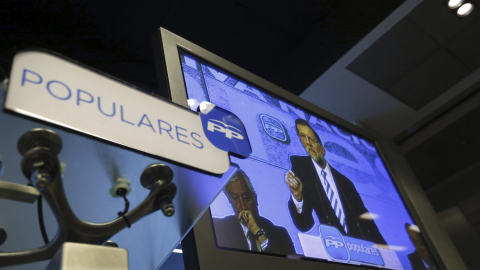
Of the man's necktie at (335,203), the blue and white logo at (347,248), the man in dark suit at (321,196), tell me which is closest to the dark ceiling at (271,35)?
the man in dark suit at (321,196)

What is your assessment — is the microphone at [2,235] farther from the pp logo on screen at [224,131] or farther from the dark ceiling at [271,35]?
the dark ceiling at [271,35]

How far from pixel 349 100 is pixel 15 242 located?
2.53 m

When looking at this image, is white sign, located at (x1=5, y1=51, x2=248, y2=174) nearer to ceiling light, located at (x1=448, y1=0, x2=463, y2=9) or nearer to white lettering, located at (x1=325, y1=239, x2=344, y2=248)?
white lettering, located at (x1=325, y1=239, x2=344, y2=248)

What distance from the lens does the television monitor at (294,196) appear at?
99 centimetres

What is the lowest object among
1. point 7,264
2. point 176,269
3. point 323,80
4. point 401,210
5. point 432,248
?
point 7,264

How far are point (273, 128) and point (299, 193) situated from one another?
24cm

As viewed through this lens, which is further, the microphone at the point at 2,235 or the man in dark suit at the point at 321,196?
the man in dark suit at the point at 321,196

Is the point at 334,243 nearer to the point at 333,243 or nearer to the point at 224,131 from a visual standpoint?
the point at 333,243

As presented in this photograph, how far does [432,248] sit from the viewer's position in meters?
1.62

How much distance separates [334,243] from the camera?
3.90 feet

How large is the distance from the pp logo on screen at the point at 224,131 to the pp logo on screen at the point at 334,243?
2.22ft

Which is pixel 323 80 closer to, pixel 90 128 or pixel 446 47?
pixel 446 47

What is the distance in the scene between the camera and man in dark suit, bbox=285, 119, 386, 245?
1217 millimetres

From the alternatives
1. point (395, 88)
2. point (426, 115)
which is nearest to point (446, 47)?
point (395, 88)
